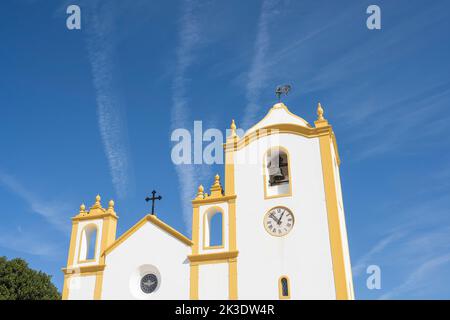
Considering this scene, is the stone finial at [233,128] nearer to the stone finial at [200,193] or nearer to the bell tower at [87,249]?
the stone finial at [200,193]

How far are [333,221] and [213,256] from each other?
537 centimetres

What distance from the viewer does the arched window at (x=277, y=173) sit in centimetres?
2077

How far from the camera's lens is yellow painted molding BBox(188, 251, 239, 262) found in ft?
64.4

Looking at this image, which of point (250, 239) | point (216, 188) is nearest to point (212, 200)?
point (216, 188)

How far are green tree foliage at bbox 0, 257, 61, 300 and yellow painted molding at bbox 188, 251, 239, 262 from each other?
17444 millimetres

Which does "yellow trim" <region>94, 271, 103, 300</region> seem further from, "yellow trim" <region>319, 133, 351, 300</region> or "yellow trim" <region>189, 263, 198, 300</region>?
"yellow trim" <region>319, 133, 351, 300</region>

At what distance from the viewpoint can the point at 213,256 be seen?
19859mm

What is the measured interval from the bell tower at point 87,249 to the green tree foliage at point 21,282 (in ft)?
37.9

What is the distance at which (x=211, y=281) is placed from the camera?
64.0 ft

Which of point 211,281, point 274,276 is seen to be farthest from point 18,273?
point 274,276
